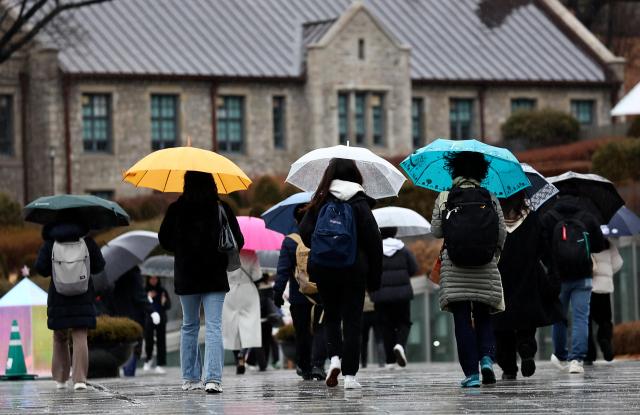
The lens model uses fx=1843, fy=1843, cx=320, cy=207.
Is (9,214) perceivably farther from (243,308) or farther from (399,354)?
(243,308)

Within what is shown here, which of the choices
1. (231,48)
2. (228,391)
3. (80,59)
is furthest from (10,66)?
(228,391)

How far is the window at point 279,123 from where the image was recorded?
57906 millimetres

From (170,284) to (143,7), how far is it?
20406mm

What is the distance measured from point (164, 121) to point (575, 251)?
128 feet

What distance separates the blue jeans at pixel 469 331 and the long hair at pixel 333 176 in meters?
1.29

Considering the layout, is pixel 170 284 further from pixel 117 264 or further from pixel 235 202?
pixel 117 264

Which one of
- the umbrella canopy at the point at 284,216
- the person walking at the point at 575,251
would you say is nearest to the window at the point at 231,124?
the umbrella canopy at the point at 284,216

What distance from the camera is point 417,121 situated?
60250 millimetres

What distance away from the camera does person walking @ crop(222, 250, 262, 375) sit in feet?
68.4

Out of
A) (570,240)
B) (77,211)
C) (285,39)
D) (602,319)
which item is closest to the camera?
(77,211)

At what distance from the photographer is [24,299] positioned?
22.5 meters

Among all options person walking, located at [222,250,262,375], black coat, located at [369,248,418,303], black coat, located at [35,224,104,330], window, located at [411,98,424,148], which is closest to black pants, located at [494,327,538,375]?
black coat, located at [35,224,104,330]

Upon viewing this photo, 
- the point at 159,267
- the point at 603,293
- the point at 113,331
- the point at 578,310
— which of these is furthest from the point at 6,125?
the point at 578,310

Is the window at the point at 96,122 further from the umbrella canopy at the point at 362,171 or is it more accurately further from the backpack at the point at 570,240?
the umbrella canopy at the point at 362,171
